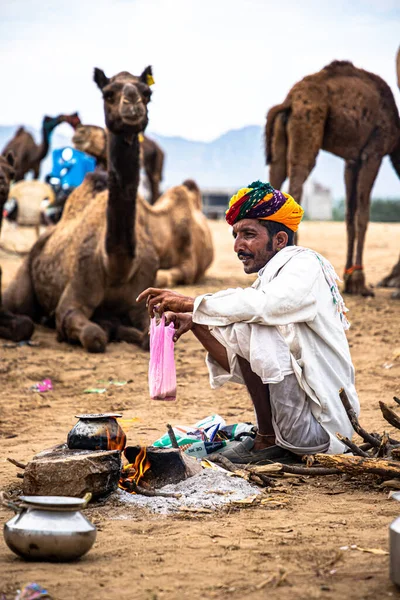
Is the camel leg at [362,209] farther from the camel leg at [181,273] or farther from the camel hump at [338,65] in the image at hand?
the camel leg at [181,273]

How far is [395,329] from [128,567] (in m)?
6.18

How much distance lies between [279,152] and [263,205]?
6.16 metres

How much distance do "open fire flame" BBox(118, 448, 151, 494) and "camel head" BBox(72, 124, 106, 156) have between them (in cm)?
805

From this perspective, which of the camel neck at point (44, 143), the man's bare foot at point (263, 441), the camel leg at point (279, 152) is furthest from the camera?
Result: the camel neck at point (44, 143)

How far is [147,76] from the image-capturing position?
28.1 ft

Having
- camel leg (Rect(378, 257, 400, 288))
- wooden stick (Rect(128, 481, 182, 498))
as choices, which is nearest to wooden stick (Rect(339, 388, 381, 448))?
wooden stick (Rect(128, 481, 182, 498))

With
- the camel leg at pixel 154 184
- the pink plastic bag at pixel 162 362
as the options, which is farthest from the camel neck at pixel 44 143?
the pink plastic bag at pixel 162 362

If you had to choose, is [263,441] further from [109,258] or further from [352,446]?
[109,258]

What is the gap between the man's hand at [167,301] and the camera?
4496 mm

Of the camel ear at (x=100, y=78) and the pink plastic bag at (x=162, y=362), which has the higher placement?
the camel ear at (x=100, y=78)

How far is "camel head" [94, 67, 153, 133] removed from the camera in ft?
26.1

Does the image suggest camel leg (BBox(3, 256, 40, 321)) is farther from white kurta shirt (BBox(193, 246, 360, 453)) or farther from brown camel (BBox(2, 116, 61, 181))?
A: brown camel (BBox(2, 116, 61, 181))

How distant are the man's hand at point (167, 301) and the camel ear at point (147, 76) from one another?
4477 mm

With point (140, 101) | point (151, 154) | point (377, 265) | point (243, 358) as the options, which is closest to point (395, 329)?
point (140, 101)
